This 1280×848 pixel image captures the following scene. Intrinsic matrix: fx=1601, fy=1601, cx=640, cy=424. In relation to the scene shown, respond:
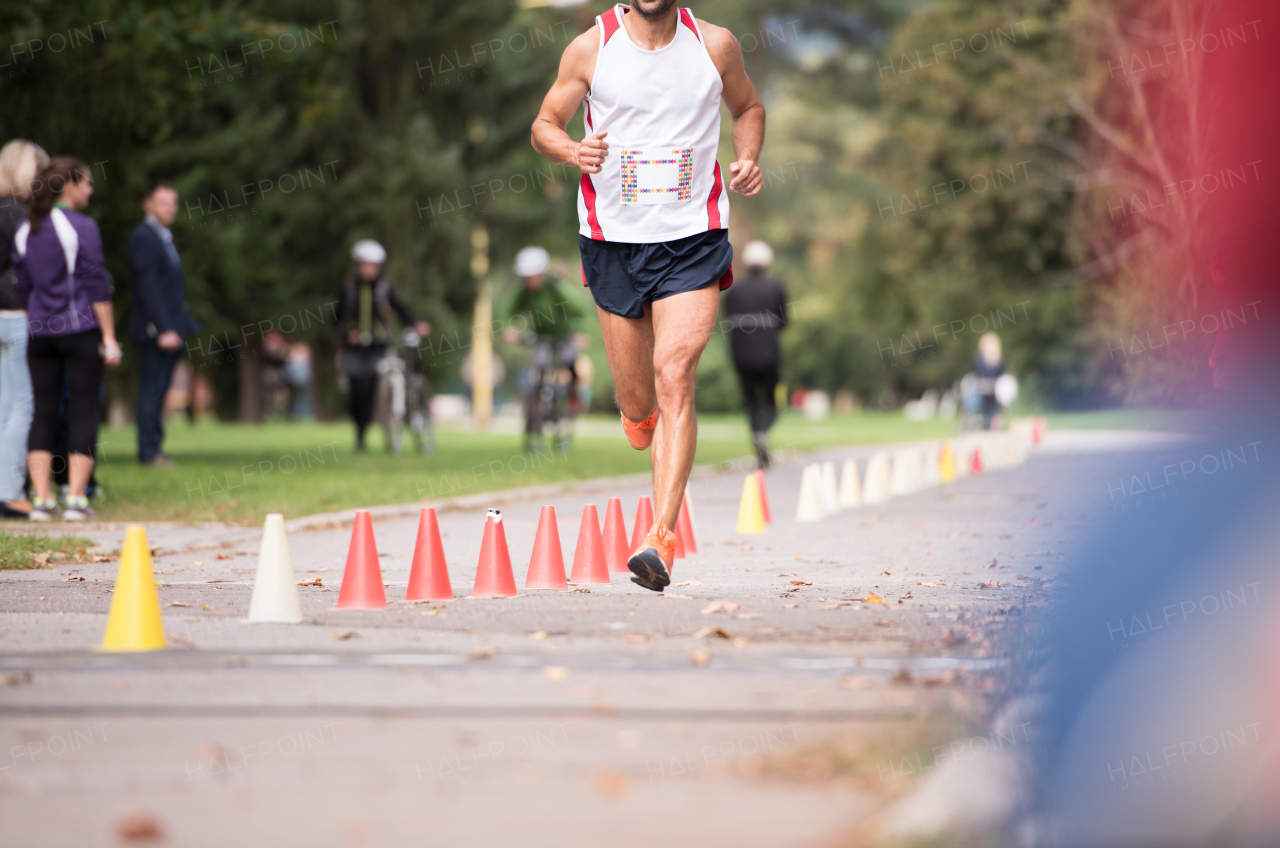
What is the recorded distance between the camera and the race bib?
637 centimetres

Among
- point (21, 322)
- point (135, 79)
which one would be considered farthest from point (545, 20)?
point (21, 322)

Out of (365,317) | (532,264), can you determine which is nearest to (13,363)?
(365,317)

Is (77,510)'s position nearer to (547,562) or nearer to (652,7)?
(547,562)

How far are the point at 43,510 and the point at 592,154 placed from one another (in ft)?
16.2

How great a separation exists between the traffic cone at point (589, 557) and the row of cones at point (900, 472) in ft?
13.7

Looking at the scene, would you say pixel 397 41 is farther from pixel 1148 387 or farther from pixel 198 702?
pixel 198 702

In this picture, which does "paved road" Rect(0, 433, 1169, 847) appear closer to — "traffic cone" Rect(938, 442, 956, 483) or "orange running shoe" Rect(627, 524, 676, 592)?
"orange running shoe" Rect(627, 524, 676, 592)

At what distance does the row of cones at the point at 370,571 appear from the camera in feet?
15.8

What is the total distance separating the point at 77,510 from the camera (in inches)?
372

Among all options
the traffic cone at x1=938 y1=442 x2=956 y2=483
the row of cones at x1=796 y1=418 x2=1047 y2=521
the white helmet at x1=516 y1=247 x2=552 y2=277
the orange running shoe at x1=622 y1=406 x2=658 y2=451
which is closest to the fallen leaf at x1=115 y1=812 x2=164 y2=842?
the orange running shoe at x1=622 y1=406 x2=658 y2=451

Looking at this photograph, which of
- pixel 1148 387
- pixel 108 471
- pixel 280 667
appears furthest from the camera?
pixel 1148 387

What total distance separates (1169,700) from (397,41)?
28.9m

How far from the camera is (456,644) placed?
488 centimetres

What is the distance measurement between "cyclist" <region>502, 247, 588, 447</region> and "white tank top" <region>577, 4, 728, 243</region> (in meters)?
10.1
